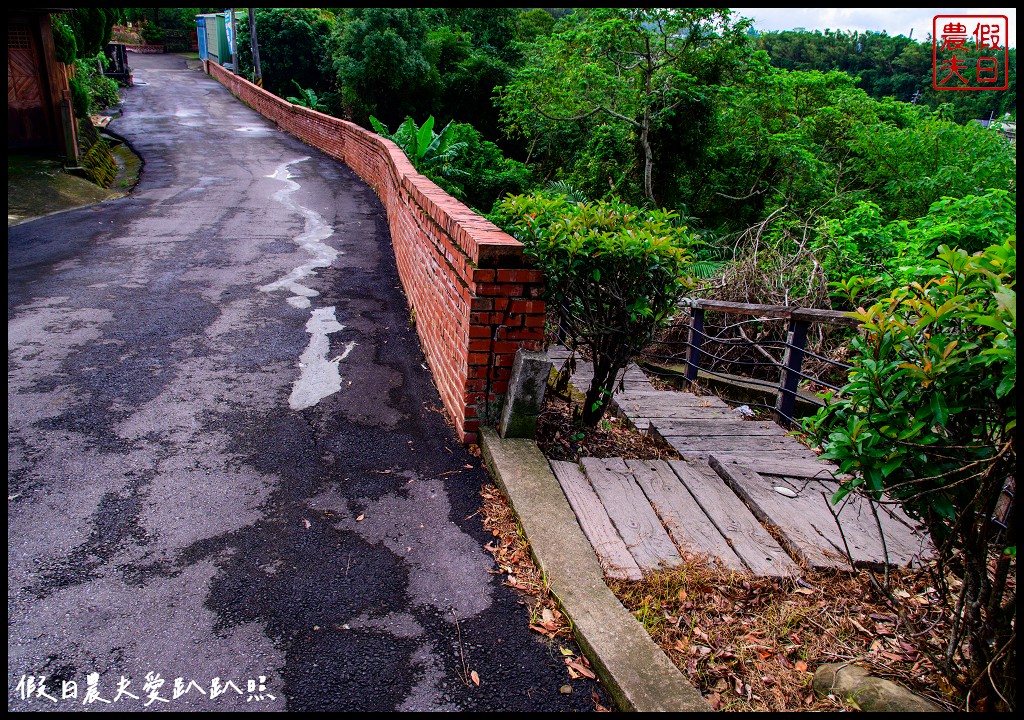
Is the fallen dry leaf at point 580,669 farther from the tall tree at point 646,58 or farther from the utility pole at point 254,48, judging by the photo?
the utility pole at point 254,48

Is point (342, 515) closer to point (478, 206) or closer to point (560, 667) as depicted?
point (560, 667)

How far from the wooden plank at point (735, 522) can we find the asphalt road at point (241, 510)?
124 cm

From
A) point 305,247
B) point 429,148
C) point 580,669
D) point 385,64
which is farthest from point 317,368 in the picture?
A: point 385,64

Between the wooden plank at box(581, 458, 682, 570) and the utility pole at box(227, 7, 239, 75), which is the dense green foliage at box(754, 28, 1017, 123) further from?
the wooden plank at box(581, 458, 682, 570)

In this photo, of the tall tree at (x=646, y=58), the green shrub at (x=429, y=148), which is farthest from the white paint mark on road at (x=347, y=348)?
the tall tree at (x=646, y=58)

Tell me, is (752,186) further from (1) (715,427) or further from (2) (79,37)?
(2) (79,37)

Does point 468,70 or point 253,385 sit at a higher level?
point 468,70

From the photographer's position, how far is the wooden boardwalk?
3369 mm

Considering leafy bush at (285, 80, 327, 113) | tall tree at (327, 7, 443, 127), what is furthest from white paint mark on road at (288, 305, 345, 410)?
leafy bush at (285, 80, 327, 113)

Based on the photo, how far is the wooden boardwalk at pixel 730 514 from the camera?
337cm

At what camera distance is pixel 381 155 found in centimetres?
1284

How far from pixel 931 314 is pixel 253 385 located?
4427 mm

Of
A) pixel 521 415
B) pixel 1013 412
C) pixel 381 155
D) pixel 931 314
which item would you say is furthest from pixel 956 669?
pixel 381 155

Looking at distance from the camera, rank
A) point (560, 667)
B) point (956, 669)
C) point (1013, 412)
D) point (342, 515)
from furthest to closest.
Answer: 1. point (342, 515)
2. point (560, 667)
3. point (956, 669)
4. point (1013, 412)
